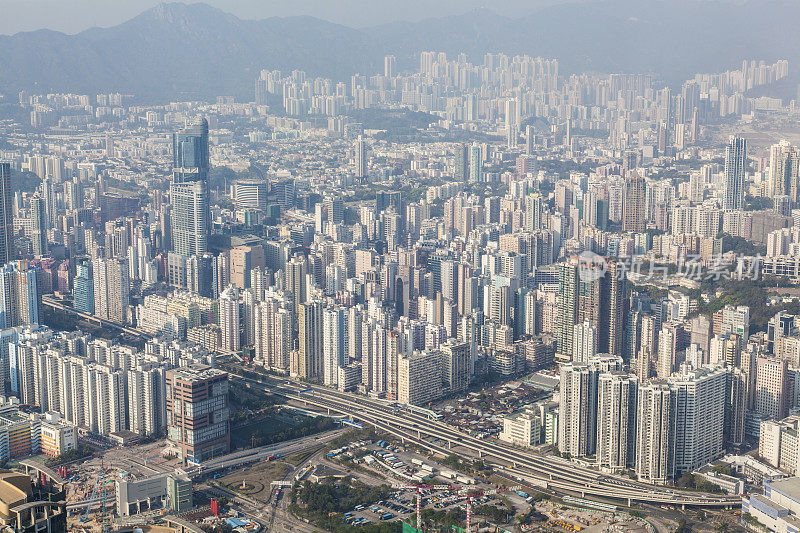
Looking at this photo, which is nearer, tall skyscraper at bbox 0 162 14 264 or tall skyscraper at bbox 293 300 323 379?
tall skyscraper at bbox 293 300 323 379

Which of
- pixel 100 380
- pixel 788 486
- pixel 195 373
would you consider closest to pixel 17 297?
pixel 100 380

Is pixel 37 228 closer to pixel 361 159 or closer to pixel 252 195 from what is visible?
pixel 252 195

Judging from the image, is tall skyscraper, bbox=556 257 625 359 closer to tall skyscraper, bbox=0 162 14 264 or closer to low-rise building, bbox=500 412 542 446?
low-rise building, bbox=500 412 542 446

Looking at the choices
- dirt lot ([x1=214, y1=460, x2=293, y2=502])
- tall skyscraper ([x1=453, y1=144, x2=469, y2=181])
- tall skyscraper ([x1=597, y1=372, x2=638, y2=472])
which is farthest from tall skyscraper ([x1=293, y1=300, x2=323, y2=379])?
tall skyscraper ([x1=453, y1=144, x2=469, y2=181])

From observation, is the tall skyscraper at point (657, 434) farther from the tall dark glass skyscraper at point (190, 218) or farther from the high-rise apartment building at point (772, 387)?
the tall dark glass skyscraper at point (190, 218)

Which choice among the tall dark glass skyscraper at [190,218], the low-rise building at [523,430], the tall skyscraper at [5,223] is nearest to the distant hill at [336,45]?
the tall dark glass skyscraper at [190,218]

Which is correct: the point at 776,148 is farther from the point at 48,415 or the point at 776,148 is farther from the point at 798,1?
the point at 48,415
